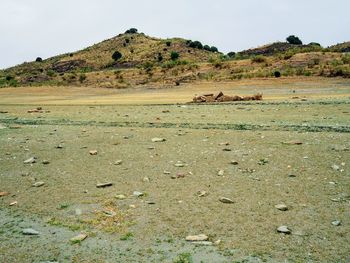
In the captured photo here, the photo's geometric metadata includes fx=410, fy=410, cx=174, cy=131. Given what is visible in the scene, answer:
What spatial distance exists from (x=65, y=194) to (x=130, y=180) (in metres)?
1.04

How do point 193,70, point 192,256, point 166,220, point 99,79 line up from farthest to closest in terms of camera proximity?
point 99,79, point 193,70, point 166,220, point 192,256

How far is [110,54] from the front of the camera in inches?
3531

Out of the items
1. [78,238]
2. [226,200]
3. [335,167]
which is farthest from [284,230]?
[335,167]

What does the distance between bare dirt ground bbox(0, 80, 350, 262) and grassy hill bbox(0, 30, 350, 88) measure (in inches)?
1074

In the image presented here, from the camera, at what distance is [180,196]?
18.6 feet

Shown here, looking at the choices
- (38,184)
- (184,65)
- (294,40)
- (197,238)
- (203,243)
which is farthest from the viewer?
(294,40)

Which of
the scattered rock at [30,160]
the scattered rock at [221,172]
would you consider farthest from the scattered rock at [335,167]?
the scattered rock at [30,160]

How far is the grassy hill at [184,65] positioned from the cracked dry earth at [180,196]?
90.2 ft

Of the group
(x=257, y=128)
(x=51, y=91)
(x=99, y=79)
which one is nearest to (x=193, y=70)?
(x=99, y=79)

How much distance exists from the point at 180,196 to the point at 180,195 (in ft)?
0.14

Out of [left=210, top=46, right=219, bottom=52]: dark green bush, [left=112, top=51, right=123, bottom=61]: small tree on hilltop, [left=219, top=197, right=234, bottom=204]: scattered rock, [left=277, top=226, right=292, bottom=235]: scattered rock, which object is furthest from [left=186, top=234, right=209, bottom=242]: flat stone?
[left=210, top=46, right=219, bottom=52]: dark green bush

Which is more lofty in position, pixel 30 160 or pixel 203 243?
pixel 30 160

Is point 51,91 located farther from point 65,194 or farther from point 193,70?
point 65,194

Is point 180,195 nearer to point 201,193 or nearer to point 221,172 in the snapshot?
point 201,193
